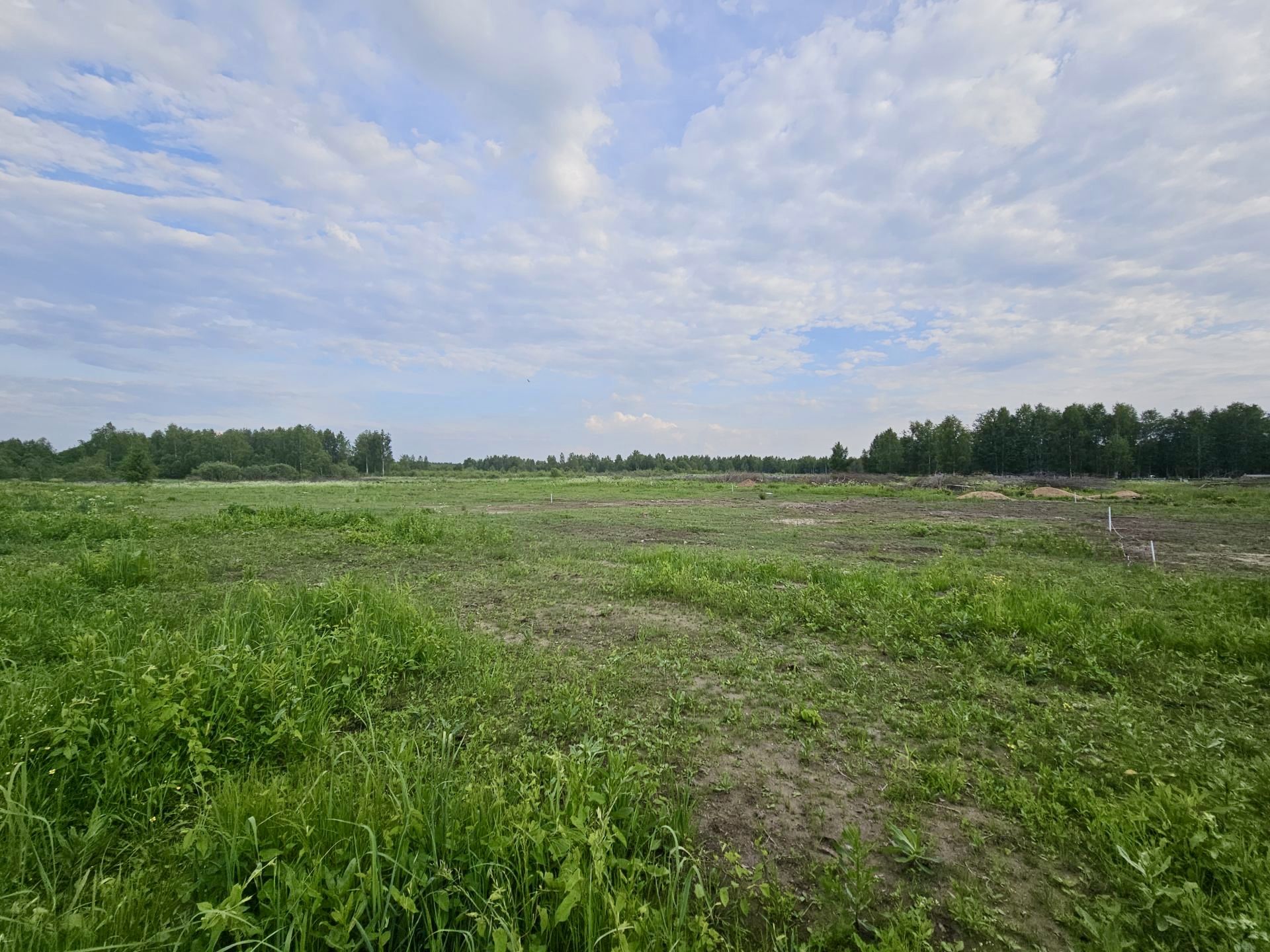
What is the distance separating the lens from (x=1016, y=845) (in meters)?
2.71

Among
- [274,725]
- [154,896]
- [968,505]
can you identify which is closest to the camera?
[154,896]

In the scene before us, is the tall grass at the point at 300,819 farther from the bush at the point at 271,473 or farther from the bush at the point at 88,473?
the bush at the point at 271,473

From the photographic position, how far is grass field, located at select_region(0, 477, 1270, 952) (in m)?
2.06

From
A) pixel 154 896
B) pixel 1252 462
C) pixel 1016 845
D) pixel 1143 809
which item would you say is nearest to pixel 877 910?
pixel 1016 845

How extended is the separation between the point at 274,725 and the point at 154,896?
56.0 inches

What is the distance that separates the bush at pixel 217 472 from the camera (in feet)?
268

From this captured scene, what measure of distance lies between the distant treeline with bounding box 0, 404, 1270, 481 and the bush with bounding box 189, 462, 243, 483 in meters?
0.20

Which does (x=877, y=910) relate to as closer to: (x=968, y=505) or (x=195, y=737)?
(x=195, y=737)

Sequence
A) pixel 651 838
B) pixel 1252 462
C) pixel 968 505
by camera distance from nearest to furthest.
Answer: pixel 651 838
pixel 968 505
pixel 1252 462

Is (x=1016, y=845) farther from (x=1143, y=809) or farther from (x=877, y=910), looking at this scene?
(x=877, y=910)

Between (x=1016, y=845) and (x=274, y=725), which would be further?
(x=274, y=725)

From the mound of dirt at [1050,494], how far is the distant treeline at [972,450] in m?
43.2

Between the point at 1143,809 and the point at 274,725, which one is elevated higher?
the point at 274,725

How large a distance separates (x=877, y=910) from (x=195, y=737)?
12.3 ft
